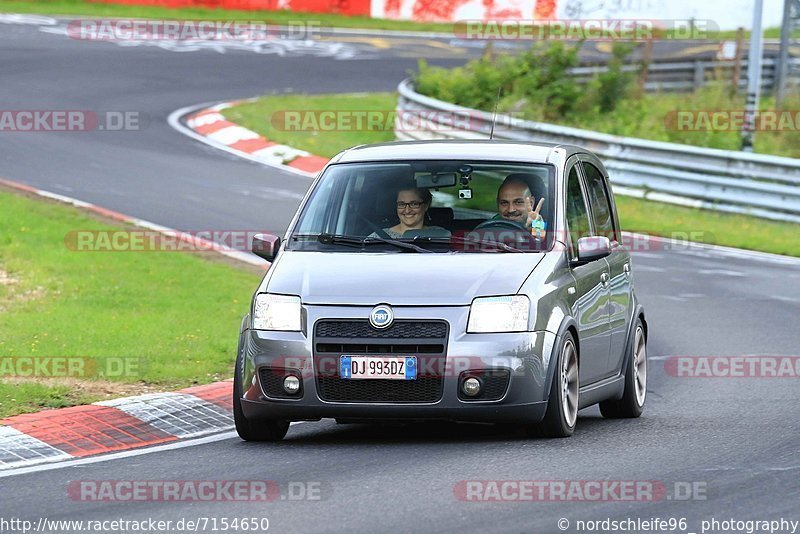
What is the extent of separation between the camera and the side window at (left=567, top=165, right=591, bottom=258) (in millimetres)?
9898

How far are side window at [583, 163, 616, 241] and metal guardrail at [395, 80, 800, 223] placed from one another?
11487 millimetres

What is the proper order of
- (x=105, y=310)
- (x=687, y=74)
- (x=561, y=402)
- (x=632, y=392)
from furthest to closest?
(x=687, y=74), (x=105, y=310), (x=632, y=392), (x=561, y=402)

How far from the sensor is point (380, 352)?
8.76 m

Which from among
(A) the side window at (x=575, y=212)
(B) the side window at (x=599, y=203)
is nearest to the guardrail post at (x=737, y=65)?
(B) the side window at (x=599, y=203)

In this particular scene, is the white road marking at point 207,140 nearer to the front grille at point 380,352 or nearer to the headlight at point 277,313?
the headlight at point 277,313

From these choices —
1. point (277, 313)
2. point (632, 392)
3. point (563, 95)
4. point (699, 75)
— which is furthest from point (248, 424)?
point (699, 75)

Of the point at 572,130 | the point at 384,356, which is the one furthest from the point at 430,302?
the point at 572,130

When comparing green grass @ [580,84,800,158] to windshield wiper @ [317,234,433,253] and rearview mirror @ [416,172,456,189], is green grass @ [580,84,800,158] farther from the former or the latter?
windshield wiper @ [317,234,433,253]

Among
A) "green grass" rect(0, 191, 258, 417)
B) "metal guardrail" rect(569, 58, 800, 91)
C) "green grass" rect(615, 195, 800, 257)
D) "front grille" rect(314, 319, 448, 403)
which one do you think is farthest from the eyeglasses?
"metal guardrail" rect(569, 58, 800, 91)

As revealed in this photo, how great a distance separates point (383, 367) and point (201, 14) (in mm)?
36886

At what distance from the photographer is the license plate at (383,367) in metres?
8.74

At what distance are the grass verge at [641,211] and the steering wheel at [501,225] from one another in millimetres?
11143

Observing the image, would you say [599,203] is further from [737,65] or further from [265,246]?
[737,65]

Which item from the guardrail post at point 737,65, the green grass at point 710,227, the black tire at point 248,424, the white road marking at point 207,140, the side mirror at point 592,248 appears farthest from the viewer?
the guardrail post at point 737,65
